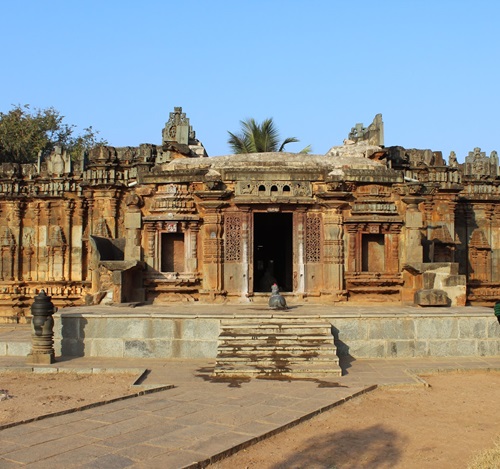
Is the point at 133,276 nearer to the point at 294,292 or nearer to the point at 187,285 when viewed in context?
the point at 187,285

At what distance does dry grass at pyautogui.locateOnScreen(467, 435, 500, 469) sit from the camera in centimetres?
591

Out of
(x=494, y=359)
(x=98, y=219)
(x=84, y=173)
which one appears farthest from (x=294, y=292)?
(x=84, y=173)

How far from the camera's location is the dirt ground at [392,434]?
6.51 m

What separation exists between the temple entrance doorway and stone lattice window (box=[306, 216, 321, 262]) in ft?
12.5

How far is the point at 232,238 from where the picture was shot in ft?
50.6

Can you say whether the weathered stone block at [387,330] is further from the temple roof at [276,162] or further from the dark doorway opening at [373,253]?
the temple roof at [276,162]

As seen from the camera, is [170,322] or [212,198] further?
[212,198]

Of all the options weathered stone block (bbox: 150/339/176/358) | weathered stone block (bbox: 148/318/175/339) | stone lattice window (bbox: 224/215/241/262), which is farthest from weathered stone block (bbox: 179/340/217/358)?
stone lattice window (bbox: 224/215/241/262)

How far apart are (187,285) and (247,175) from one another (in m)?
3.12

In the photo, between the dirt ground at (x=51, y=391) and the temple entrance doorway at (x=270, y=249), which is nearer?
the dirt ground at (x=51, y=391)

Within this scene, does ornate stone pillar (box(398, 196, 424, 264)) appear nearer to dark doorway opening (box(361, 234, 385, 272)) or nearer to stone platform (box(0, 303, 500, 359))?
dark doorway opening (box(361, 234, 385, 272))

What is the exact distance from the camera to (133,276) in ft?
50.6

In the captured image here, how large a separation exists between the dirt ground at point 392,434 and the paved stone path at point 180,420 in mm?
239

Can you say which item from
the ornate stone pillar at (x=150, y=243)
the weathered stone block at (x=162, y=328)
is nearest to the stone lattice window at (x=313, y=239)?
the ornate stone pillar at (x=150, y=243)
